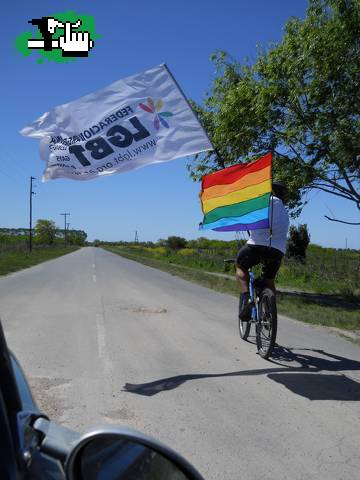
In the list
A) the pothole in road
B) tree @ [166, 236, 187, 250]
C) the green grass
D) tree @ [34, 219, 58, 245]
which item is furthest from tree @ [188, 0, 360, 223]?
tree @ [34, 219, 58, 245]

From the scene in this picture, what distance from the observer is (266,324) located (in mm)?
5859

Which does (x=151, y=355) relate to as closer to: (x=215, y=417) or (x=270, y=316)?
(x=270, y=316)

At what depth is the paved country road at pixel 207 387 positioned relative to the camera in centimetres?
334

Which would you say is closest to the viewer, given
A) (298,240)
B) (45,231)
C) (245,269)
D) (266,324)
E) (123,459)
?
(123,459)

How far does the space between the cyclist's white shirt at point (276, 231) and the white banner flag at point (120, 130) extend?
1.14 m

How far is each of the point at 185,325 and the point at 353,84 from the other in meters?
7.37

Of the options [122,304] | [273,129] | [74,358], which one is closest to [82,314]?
[122,304]

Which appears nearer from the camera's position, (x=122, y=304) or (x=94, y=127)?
(x=94, y=127)

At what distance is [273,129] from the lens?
13.2 meters

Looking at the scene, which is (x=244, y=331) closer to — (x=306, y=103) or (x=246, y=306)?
(x=246, y=306)

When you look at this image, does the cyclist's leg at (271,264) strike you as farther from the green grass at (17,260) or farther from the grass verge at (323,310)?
the green grass at (17,260)

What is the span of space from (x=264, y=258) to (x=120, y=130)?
246 cm

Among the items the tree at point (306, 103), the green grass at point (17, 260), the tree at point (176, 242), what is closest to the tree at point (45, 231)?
the tree at point (176, 242)

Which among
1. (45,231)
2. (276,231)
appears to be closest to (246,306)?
(276,231)
